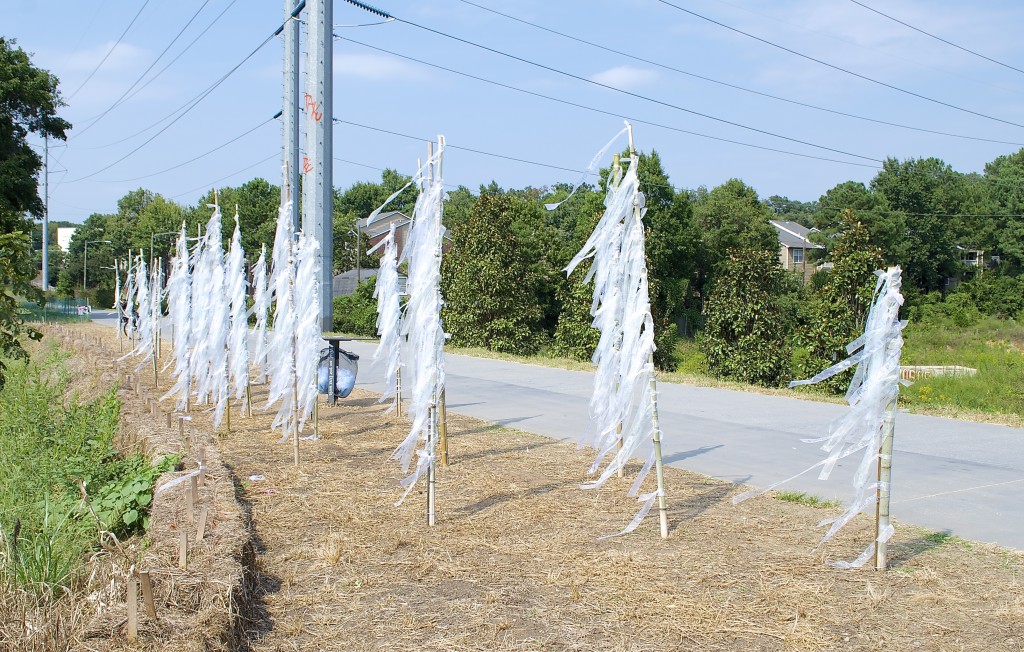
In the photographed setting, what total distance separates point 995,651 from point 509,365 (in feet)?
49.6

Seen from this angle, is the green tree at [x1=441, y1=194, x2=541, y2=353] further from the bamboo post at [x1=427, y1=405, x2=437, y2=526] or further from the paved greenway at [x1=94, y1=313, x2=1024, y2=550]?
the bamboo post at [x1=427, y1=405, x2=437, y2=526]

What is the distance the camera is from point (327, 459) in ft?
27.0

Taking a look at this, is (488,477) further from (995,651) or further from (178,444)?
(995,651)

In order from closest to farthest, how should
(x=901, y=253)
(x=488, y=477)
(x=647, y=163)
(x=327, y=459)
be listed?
(x=488, y=477) → (x=327, y=459) → (x=647, y=163) → (x=901, y=253)

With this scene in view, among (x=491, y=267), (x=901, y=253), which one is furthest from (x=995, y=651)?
(x=901, y=253)

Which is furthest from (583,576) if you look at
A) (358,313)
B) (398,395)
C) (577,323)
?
(358,313)

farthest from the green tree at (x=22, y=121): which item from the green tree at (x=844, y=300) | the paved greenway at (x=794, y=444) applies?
the green tree at (x=844, y=300)

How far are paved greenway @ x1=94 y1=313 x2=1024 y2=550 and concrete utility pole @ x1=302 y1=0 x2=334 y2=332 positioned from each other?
2973 mm

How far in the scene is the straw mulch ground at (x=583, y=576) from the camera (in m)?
4.09

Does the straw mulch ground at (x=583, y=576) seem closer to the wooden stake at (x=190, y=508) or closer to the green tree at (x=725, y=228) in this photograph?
the wooden stake at (x=190, y=508)

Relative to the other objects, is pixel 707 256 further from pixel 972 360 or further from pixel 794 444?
pixel 794 444

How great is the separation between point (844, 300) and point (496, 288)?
43.3ft

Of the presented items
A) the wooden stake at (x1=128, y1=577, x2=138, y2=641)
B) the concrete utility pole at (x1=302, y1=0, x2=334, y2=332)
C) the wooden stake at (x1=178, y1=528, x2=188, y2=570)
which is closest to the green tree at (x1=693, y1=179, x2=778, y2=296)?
the concrete utility pole at (x1=302, y1=0, x2=334, y2=332)

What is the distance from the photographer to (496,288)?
25562 mm
